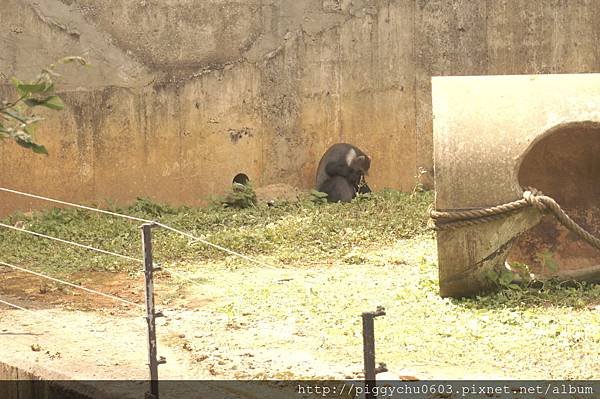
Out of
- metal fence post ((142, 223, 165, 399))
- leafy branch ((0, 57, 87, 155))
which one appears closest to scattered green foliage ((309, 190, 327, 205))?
metal fence post ((142, 223, 165, 399))

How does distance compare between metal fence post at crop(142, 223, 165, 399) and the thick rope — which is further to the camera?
the thick rope

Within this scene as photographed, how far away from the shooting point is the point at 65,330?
6.37 metres

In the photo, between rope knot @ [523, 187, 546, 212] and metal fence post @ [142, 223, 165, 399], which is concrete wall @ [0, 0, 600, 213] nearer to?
rope knot @ [523, 187, 546, 212]

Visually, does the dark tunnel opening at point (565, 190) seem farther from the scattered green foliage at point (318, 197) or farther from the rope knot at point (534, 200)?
the scattered green foliage at point (318, 197)

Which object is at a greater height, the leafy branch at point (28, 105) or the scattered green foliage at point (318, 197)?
the leafy branch at point (28, 105)

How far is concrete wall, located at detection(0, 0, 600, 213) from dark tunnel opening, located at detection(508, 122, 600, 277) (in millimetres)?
3679

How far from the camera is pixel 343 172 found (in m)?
11.0

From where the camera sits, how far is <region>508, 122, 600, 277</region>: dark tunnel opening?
789 cm

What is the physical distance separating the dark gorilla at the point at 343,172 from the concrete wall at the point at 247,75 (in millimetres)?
289

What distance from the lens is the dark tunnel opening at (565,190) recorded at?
7.89 metres

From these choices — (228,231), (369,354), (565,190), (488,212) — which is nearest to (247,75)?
(228,231)

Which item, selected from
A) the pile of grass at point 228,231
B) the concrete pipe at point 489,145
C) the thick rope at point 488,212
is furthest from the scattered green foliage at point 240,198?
the thick rope at point 488,212

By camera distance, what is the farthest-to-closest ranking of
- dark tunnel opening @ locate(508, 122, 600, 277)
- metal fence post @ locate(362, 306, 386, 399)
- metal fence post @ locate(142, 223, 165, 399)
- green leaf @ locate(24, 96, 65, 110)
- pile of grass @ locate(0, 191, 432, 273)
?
pile of grass @ locate(0, 191, 432, 273) < dark tunnel opening @ locate(508, 122, 600, 277) < metal fence post @ locate(142, 223, 165, 399) < green leaf @ locate(24, 96, 65, 110) < metal fence post @ locate(362, 306, 386, 399)

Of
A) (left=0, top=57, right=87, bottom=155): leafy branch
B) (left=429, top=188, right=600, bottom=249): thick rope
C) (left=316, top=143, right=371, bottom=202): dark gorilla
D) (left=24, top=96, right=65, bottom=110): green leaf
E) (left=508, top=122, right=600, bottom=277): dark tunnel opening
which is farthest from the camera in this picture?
(left=316, top=143, right=371, bottom=202): dark gorilla
